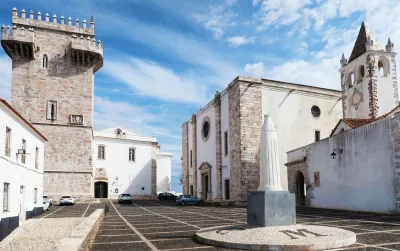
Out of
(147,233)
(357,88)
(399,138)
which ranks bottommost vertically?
(147,233)

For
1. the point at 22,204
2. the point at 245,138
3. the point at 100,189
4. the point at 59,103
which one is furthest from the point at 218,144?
the point at 100,189

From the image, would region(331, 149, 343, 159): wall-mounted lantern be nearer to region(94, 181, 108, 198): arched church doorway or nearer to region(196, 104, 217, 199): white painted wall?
region(196, 104, 217, 199): white painted wall

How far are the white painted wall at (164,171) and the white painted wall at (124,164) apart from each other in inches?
318

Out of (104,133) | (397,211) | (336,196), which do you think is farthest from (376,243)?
(104,133)

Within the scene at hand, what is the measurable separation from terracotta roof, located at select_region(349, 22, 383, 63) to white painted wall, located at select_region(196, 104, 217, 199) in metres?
13.4

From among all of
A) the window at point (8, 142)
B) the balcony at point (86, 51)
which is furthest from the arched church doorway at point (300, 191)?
the balcony at point (86, 51)

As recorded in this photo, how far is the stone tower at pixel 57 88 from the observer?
110 ft

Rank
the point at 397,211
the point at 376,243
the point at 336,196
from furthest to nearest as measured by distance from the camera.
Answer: the point at 336,196 < the point at 397,211 < the point at 376,243

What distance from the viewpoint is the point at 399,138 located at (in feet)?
50.9

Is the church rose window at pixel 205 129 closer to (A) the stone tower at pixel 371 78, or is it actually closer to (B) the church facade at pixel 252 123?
(B) the church facade at pixel 252 123

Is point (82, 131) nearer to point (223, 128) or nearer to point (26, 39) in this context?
point (26, 39)

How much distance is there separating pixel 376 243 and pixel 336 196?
1256 centimetres

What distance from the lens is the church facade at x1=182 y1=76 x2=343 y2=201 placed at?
27.4 m

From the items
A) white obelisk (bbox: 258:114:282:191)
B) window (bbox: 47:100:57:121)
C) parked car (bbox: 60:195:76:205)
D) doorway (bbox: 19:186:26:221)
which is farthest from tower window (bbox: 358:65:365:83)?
window (bbox: 47:100:57:121)
